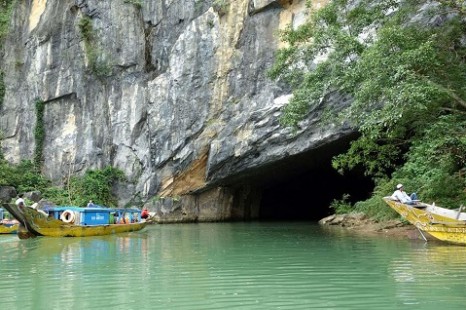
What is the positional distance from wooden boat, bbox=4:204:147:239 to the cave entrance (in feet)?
30.3

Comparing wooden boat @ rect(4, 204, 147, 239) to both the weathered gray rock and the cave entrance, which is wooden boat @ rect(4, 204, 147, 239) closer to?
the weathered gray rock

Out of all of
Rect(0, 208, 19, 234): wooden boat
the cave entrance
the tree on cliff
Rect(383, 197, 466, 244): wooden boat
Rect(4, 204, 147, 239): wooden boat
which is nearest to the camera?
Rect(383, 197, 466, 244): wooden boat

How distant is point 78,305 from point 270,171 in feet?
61.4

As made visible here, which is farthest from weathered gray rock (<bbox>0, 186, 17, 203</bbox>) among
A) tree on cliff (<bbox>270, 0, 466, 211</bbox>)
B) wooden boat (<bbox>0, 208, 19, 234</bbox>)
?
tree on cliff (<bbox>270, 0, 466, 211</bbox>)

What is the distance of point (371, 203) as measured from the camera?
55.5 feet

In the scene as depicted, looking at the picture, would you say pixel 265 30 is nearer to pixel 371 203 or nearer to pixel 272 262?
pixel 371 203

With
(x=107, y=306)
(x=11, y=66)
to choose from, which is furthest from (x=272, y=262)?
(x=11, y=66)

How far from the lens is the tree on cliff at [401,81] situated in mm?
11844

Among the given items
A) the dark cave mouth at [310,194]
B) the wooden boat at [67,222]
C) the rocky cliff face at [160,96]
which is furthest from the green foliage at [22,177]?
the dark cave mouth at [310,194]

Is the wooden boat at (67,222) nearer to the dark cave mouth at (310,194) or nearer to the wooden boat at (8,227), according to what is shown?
the wooden boat at (8,227)

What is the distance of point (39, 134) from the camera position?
2703cm

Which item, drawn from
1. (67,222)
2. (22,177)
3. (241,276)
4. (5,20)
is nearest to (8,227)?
(67,222)

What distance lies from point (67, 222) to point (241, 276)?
390 inches

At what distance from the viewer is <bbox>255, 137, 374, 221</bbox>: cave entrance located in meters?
27.3
